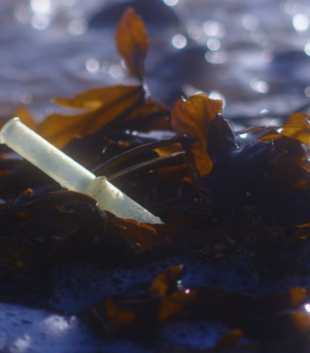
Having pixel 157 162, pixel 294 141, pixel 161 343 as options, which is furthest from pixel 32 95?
pixel 161 343

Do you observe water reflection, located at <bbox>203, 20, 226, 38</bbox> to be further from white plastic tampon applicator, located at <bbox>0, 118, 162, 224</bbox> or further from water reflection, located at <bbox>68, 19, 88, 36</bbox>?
white plastic tampon applicator, located at <bbox>0, 118, 162, 224</bbox>

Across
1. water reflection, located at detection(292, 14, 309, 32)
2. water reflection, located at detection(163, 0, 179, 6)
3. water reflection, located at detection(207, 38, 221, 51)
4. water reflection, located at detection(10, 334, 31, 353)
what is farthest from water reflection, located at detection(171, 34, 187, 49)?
water reflection, located at detection(10, 334, 31, 353)

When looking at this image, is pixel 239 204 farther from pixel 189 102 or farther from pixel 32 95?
pixel 32 95

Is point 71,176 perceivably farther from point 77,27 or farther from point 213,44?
point 77,27

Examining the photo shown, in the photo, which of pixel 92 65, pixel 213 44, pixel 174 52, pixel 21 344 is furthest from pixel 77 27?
pixel 21 344

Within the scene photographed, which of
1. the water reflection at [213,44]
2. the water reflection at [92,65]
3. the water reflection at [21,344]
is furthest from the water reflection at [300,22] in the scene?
the water reflection at [21,344]

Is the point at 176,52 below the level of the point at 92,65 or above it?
above
